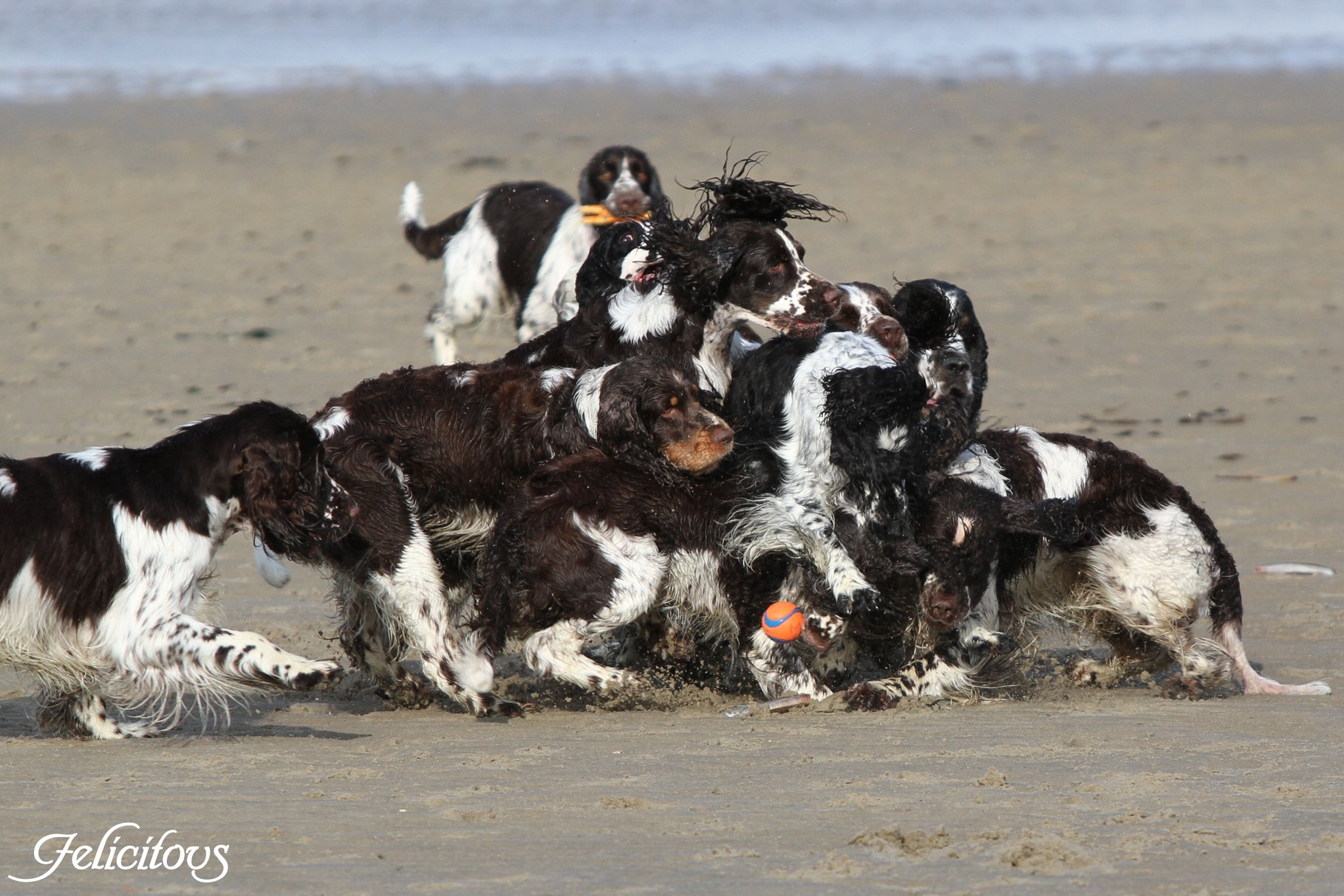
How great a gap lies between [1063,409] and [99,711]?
572 centimetres

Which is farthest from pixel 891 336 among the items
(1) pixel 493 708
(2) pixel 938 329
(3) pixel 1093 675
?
(1) pixel 493 708

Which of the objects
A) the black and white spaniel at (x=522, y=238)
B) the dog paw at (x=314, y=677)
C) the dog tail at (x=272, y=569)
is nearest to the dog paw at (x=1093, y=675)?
the dog paw at (x=314, y=677)

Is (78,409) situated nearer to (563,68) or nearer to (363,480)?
(363,480)

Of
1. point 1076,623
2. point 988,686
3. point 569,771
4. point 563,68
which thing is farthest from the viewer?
point 563,68

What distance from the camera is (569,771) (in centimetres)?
436

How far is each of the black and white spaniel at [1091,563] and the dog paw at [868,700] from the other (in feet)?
0.10

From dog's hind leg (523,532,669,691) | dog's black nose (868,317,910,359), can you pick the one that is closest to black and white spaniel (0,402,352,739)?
dog's hind leg (523,532,669,691)

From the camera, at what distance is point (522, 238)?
916 cm

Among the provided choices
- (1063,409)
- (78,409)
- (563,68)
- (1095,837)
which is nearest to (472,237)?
(78,409)

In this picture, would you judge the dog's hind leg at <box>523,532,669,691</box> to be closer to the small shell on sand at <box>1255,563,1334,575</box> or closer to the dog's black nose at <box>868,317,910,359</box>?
the dog's black nose at <box>868,317,910,359</box>

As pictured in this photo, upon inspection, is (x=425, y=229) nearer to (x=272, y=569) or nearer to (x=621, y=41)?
(x=272, y=569)

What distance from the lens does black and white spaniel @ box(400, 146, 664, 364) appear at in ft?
28.2

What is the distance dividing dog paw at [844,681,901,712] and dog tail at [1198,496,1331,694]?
3.61 ft

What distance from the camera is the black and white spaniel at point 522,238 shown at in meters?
8.59
